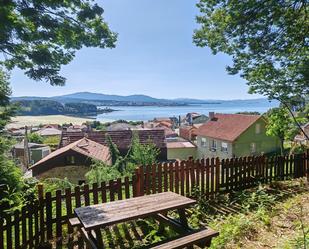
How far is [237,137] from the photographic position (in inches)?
1467

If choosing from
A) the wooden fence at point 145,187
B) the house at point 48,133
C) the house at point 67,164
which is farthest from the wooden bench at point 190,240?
the house at point 48,133

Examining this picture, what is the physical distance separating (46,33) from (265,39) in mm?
6203

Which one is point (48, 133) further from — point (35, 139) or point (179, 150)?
point (179, 150)

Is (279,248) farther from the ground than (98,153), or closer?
farther from the ground

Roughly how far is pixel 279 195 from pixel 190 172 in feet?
8.37

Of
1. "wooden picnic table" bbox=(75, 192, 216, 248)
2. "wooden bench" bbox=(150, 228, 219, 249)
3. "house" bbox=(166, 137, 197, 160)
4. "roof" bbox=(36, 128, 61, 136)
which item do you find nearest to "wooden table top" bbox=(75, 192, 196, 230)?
"wooden picnic table" bbox=(75, 192, 216, 248)

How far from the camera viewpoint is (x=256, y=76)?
10508mm

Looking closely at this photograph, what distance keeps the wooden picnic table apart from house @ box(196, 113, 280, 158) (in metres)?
33.2

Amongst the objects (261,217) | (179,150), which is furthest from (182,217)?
(179,150)

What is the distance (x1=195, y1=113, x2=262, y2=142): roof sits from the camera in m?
38.2

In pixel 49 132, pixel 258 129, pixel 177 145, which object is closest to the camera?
pixel 258 129

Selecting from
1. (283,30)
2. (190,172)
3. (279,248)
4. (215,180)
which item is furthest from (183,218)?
(283,30)

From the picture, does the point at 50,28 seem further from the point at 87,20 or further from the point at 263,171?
the point at 263,171

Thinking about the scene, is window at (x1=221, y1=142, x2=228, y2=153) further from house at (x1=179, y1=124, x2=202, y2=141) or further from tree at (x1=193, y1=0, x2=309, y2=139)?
tree at (x1=193, y1=0, x2=309, y2=139)
